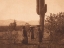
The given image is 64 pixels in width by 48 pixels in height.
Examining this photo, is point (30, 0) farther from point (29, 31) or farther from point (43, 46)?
point (43, 46)

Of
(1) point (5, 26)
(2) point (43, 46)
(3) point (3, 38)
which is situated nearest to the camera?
(2) point (43, 46)

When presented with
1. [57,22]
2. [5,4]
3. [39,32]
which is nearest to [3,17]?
[5,4]

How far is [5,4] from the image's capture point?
3.25 metres

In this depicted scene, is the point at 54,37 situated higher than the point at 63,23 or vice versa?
the point at 63,23

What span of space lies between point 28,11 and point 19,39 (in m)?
0.57

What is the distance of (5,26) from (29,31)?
1.39 feet

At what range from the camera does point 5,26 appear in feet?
10.1

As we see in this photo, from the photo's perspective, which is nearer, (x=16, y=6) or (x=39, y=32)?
(x=39, y=32)

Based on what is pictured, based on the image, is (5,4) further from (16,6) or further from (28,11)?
(28,11)

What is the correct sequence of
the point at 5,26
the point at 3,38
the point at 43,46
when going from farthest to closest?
the point at 5,26 < the point at 3,38 < the point at 43,46

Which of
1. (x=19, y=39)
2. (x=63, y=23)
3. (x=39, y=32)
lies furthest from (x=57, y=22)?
(x=19, y=39)

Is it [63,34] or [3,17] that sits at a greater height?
[3,17]

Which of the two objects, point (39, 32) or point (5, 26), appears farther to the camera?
point (5, 26)

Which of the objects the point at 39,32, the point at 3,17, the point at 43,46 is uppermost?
the point at 3,17
